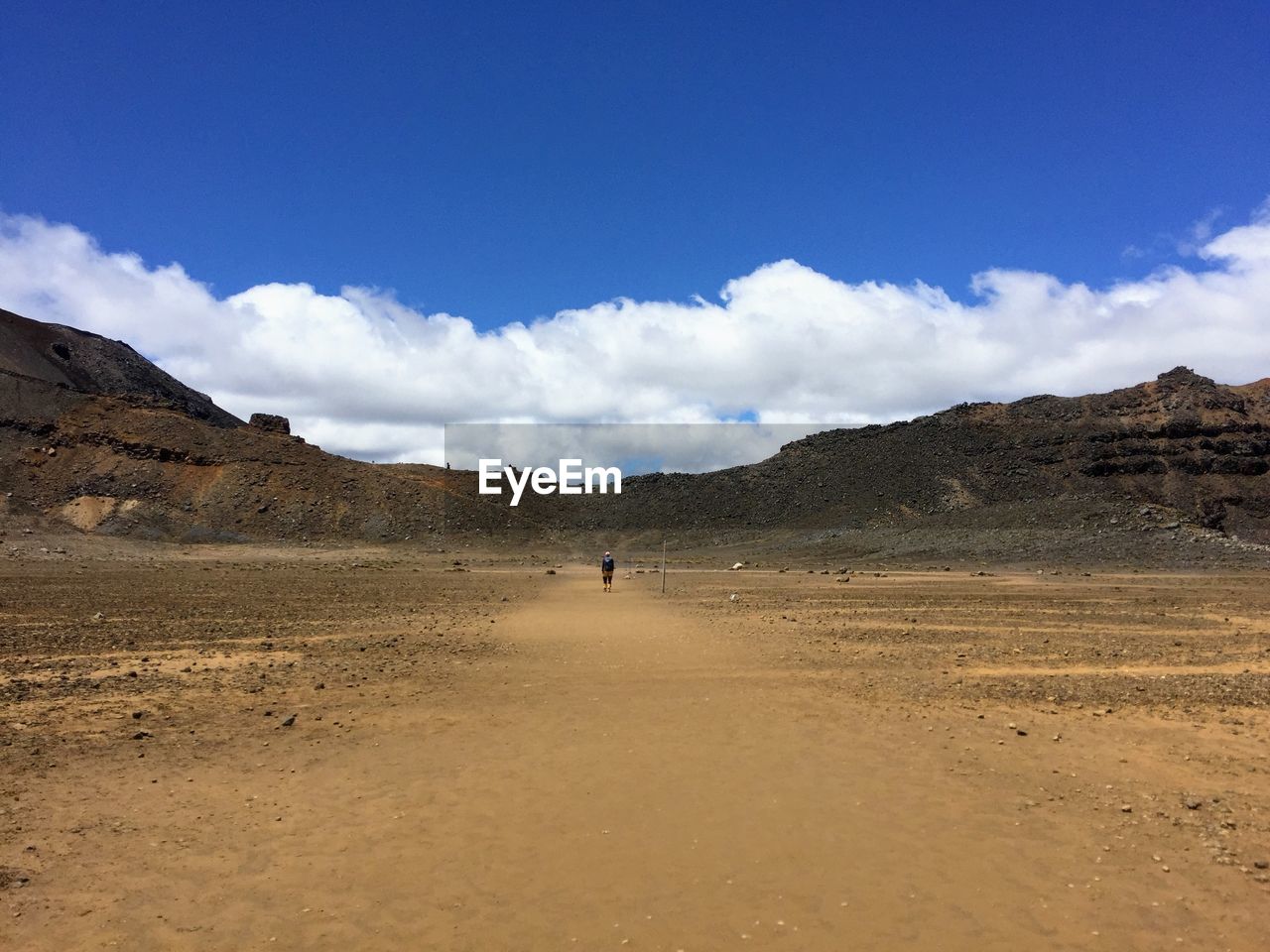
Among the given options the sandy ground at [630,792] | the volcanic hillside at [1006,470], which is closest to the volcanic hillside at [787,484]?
the volcanic hillside at [1006,470]

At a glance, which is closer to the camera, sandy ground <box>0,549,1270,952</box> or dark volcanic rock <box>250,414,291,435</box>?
sandy ground <box>0,549,1270,952</box>

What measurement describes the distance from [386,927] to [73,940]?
1.85 metres

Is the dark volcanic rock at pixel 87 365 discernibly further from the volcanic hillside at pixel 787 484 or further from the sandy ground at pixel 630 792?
the sandy ground at pixel 630 792

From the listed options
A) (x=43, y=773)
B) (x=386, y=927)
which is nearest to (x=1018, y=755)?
(x=386, y=927)

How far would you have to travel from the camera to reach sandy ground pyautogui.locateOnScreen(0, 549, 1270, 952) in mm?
5090

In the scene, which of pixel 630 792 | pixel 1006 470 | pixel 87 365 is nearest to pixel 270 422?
pixel 87 365

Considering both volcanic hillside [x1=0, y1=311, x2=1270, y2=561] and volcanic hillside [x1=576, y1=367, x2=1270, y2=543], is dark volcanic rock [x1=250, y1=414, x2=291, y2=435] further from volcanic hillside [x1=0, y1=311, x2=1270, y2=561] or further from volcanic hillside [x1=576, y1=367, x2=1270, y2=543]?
volcanic hillside [x1=576, y1=367, x2=1270, y2=543]

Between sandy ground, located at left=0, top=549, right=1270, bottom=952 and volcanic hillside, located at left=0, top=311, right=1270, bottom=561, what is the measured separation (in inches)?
1496

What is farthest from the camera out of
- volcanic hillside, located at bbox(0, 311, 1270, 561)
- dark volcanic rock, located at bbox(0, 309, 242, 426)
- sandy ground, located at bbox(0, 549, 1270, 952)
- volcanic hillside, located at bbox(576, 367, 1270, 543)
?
dark volcanic rock, located at bbox(0, 309, 242, 426)

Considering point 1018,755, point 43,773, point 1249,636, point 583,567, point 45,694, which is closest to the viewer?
point 43,773

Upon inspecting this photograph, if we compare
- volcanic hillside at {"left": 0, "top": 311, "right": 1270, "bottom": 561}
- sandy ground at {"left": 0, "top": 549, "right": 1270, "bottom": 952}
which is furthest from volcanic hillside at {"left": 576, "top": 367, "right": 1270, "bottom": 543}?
sandy ground at {"left": 0, "top": 549, "right": 1270, "bottom": 952}

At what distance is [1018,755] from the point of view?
8.21 m

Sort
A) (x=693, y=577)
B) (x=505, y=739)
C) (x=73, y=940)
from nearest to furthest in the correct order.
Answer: (x=73, y=940)
(x=505, y=739)
(x=693, y=577)

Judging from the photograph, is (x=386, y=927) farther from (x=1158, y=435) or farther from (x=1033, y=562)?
(x=1158, y=435)
